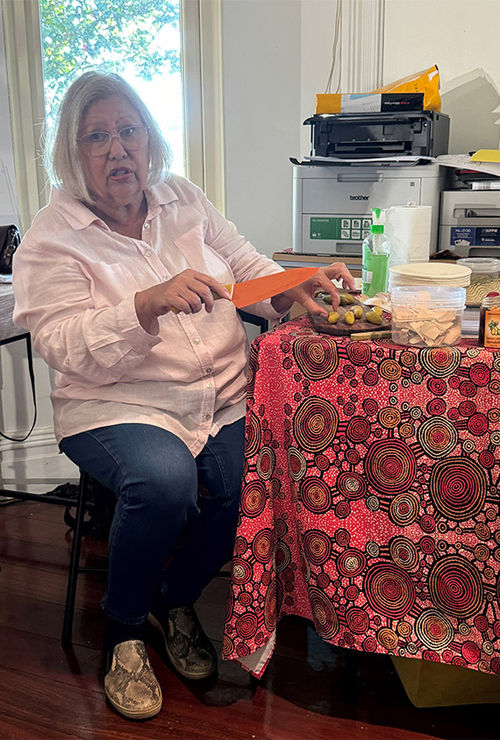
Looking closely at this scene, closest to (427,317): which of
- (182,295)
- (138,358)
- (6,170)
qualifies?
(182,295)

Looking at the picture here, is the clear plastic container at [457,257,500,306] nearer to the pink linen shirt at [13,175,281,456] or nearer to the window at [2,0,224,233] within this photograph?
the pink linen shirt at [13,175,281,456]

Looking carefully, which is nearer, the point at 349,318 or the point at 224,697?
the point at 349,318

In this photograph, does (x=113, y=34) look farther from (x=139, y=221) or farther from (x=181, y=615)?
(x=181, y=615)

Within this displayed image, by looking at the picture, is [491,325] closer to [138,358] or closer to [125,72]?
[138,358]

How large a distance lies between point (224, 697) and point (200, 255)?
0.96m

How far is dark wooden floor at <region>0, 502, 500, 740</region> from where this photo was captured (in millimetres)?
1378

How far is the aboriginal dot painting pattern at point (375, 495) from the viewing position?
1170 mm

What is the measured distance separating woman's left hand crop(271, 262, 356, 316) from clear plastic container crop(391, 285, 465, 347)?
0.21 meters

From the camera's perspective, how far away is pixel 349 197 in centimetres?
211

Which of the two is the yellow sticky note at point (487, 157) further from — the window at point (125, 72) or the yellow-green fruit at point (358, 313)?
the window at point (125, 72)

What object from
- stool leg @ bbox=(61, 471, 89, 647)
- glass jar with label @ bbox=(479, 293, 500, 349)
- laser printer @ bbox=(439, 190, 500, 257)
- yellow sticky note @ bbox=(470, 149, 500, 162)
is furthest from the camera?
laser printer @ bbox=(439, 190, 500, 257)

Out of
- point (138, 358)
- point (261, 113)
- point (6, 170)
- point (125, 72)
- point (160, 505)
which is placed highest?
point (125, 72)

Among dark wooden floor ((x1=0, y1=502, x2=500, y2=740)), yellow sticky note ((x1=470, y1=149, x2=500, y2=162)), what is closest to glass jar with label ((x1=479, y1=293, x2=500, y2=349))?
dark wooden floor ((x1=0, y1=502, x2=500, y2=740))

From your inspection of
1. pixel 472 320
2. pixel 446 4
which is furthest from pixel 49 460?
pixel 446 4
